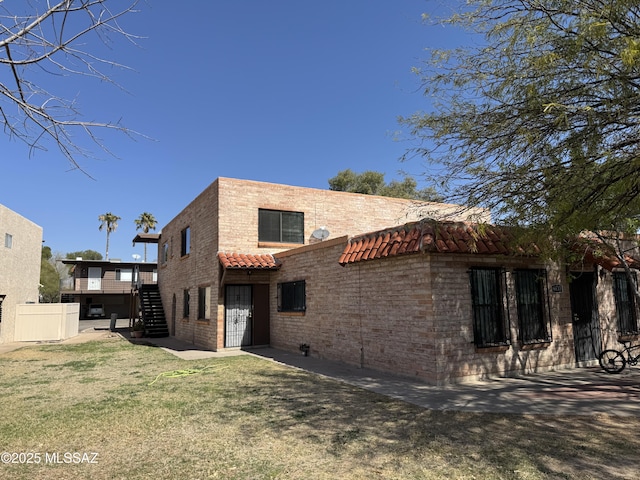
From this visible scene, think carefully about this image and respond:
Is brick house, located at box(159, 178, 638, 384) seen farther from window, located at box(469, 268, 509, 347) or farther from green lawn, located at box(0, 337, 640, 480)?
green lawn, located at box(0, 337, 640, 480)

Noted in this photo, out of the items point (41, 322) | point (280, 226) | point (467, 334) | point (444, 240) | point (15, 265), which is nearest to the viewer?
point (444, 240)

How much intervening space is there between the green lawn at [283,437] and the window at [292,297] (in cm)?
489

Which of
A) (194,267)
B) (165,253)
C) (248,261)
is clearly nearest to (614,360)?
(248,261)

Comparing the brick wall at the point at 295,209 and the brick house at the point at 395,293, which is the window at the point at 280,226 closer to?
the brick house at the point at 395,293

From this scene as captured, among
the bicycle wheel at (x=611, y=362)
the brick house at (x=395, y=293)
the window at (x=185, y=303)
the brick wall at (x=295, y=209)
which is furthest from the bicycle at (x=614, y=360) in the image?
the window at (x=185, y=303)

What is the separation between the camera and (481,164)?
7.14 m

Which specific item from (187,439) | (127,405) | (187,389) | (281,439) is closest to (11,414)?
(127,405)

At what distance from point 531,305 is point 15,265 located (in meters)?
24.5

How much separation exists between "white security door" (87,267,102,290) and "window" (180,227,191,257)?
26883 mm

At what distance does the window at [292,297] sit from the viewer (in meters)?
13.7

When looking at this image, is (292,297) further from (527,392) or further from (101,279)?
(101,279)

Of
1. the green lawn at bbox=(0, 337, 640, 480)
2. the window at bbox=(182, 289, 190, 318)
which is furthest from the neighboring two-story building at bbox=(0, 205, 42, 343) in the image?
the green lawn at bbox=(0, 337, 640, 480)

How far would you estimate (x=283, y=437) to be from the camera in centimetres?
544

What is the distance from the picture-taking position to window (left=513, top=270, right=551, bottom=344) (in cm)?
955
